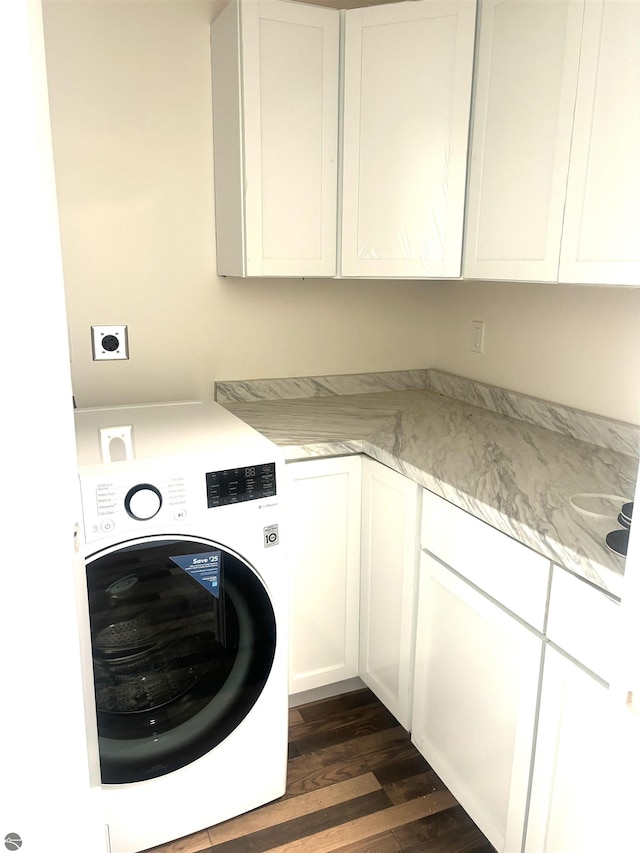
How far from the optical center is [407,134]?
184cm

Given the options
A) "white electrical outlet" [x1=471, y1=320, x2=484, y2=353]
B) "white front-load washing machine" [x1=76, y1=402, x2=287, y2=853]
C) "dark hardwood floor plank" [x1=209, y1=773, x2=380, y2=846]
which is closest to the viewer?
"white front-load washing machine" [x1=76, y1=402, x2=287, y2=853]

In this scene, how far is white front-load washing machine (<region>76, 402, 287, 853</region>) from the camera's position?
1.37m

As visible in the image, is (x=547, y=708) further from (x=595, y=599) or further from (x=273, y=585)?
(x=273, y=585)

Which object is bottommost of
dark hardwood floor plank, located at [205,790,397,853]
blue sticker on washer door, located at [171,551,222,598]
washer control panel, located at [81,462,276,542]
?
dark hardwood floor plank, located at [205,790,397,853]

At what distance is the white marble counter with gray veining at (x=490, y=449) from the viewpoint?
125 centimetres

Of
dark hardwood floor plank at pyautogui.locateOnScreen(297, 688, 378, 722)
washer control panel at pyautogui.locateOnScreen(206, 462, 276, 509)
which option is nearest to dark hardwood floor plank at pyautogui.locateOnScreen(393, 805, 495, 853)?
dark hardwood floor plank at pyautogui.locateOnScreen(297, 688, 378, 722)

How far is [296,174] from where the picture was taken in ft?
6.15

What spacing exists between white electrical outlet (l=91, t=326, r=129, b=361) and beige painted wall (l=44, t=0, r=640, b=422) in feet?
0.09

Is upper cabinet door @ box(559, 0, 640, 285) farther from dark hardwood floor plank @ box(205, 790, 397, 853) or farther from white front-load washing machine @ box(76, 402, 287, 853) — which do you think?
dark hardwood floor plank @ box(205, 790, 397, 853)

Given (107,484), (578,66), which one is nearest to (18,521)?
(107,484)

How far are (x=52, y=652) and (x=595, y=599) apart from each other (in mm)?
892

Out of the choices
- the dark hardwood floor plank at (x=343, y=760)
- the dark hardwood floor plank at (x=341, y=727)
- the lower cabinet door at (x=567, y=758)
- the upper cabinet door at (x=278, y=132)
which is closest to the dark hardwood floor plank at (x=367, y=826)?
the dark hardwood floor plank at (x=343, y=760)

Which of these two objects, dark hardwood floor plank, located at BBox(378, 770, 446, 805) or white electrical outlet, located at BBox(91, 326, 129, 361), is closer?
dark hardwood floor plank, located at BBox(378, 770, 446, 805)

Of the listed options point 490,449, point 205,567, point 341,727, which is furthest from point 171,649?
point 490,449
